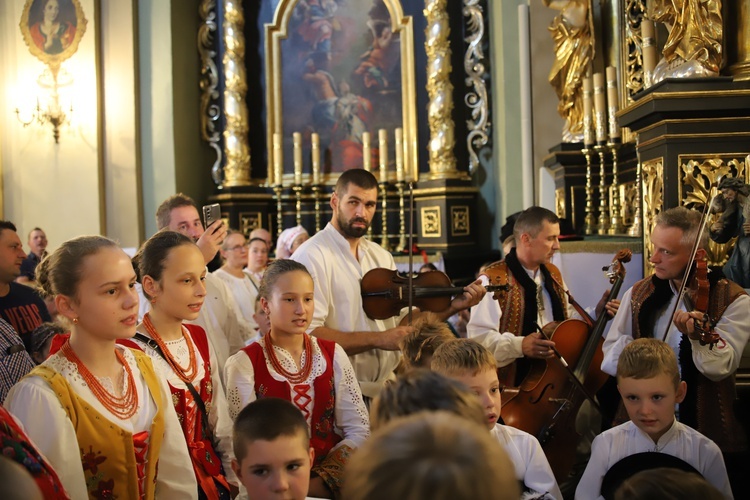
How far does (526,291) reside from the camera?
414 centimetres

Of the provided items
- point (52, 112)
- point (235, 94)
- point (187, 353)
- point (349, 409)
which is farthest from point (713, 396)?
point (52, 112)

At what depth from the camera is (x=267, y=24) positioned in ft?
32.0

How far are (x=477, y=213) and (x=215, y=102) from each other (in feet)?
12.3

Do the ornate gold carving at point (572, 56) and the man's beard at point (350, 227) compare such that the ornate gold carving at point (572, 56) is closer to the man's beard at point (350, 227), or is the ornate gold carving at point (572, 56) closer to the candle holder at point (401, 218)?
the candle holder at point (401, 218)

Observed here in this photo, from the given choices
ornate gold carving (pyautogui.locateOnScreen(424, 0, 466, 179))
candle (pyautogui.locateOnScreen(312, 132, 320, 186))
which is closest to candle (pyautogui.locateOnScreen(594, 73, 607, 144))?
ornate gold carving (pyautogui.locateOnScreen(424, 0, 466, 179))

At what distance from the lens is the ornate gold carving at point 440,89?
902 cm

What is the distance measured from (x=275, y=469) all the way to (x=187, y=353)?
0.76 m

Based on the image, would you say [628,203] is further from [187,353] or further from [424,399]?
[424,399]

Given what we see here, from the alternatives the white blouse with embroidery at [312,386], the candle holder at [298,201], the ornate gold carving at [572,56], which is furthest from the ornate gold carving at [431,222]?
the white blouse with embroidery at [312,386]

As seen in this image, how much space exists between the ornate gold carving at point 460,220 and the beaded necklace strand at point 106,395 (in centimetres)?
687

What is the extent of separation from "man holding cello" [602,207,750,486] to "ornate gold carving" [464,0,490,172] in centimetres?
586

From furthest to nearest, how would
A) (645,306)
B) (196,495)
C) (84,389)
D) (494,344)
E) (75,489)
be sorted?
(494,344), (645,306), (196,495), (84,389), (75,489)

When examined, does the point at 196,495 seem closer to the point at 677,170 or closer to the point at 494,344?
the point at 494,344

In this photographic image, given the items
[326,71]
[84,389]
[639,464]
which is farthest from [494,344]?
[326,71]
